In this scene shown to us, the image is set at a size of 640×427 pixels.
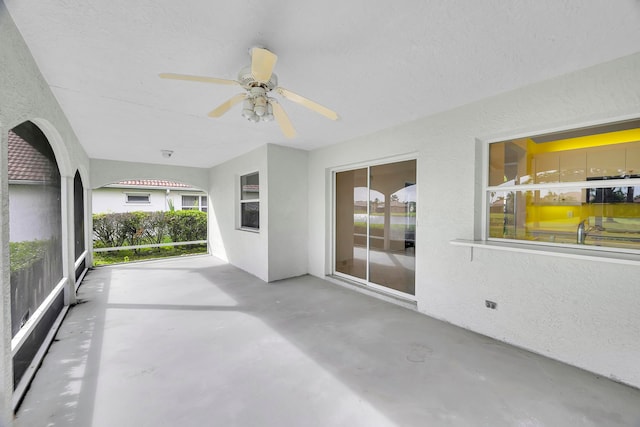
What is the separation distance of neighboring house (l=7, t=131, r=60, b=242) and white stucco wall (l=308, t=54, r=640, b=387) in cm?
390

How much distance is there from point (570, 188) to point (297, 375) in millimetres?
2981

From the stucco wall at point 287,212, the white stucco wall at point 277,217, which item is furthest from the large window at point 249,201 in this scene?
the stucco wall at point 287,212

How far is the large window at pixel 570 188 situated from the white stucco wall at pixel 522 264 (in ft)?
0.66

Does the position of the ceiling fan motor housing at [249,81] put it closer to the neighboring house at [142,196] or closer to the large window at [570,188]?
the large window at [570,188]

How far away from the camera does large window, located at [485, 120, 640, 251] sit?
209 centimetres

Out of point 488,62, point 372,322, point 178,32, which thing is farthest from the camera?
point 372,322

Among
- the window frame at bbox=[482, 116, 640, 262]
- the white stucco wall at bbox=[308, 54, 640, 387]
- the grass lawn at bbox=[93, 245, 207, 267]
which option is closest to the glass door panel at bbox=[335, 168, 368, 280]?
the white stucco wall at bbox=[308, 54, 640, 387]

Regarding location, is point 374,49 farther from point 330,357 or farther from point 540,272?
point 330,357

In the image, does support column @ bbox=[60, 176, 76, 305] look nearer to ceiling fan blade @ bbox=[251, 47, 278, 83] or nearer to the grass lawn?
ceiling fan blade @ bbox=[251, 47, 278, 83]

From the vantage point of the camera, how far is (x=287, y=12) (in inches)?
59.4

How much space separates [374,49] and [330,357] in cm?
264

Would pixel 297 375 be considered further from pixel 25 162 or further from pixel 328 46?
pixel 25 162

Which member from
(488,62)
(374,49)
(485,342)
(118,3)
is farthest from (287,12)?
(485,342)

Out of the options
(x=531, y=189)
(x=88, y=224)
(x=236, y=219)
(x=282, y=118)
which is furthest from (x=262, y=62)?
(x=88, y=224)
